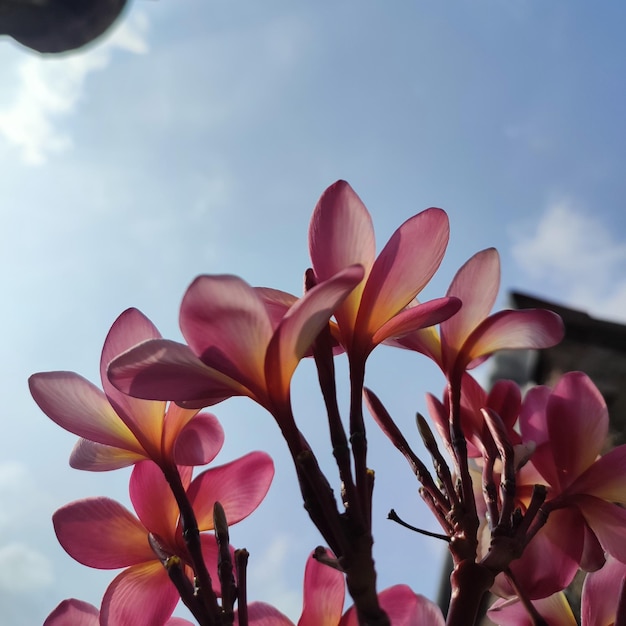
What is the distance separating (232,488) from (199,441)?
2.0 inches

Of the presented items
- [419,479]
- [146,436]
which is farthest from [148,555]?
[419,479]

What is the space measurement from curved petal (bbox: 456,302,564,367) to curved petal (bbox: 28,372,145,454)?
270mm

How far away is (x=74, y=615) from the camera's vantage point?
0.44 metres

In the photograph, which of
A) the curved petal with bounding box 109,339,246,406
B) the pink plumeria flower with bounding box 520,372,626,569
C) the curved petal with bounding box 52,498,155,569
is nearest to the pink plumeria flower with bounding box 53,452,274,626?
the curved petal with bounding box 52,498,155,569

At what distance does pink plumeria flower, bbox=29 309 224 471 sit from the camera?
0.40 m

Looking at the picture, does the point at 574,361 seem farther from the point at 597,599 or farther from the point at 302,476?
the point at 302,476

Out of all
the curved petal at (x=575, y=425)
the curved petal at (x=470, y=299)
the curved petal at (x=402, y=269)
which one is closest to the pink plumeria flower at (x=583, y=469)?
the curved petal at (x=575, y=425)

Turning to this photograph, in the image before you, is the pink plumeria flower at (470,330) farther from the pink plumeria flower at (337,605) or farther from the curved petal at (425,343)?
the pink plumeria flower at (337,605)

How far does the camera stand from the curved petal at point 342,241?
0.39 metres

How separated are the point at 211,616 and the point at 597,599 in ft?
1.05

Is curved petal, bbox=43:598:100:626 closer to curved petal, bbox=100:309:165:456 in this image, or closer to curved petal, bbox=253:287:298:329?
curved petal, bbox=100:309:165:456

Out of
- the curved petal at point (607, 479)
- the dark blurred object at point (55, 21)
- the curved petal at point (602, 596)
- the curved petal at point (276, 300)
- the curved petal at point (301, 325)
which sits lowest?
the curved petal at point (602, 596)

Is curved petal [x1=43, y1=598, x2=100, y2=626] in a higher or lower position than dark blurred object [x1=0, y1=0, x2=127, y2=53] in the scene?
lower

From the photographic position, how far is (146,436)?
16.5 inches
